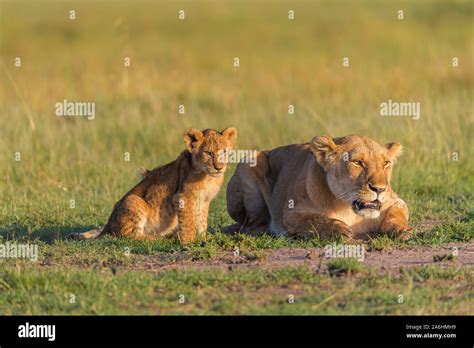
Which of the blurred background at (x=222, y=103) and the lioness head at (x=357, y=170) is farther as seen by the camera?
the blurred background at (x=222, y=103)

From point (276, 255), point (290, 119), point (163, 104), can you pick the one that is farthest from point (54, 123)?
point (276, 255)

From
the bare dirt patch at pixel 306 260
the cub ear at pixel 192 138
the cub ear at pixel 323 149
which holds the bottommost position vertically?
the bare dirt patch at pixel 306 260

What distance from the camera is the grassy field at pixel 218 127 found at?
21.0ft

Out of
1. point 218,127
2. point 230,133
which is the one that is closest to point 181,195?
point 230,133

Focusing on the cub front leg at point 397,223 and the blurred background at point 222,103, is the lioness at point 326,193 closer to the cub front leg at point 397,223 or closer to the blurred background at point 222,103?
the cub front leg at point 397,223

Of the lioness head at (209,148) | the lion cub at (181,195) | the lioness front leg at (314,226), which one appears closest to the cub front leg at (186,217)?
the lion cub at (181,195)

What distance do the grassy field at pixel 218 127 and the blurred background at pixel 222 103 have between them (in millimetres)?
38

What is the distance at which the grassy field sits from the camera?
6.39 metres

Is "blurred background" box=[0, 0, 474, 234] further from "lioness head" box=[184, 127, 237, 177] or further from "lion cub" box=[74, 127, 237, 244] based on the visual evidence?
"lioness head" box=[184, 127, 237, 177]

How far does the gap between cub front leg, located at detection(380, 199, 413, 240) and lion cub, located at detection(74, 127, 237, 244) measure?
1432mm

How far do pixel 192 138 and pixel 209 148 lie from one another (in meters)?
0.21

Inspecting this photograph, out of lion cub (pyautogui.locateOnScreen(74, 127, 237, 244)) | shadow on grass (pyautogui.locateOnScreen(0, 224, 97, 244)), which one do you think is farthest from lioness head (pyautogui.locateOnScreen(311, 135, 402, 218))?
shadow on grass (pyautogui.locateOnScreen(0, 224, 97, 244))
